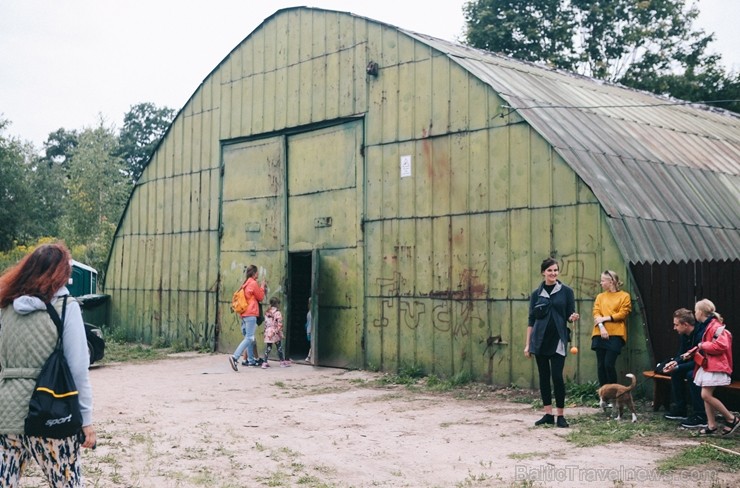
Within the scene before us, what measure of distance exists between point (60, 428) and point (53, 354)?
0.38 meters

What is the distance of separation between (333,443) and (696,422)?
150 inches

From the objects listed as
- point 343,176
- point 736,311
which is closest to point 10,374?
point 736,311

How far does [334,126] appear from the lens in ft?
48.1

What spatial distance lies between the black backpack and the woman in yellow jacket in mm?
7093

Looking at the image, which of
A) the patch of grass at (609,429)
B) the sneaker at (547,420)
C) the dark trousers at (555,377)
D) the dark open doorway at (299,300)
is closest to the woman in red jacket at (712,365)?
the patch of grass at (609,429)

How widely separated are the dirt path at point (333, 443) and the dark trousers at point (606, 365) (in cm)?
50

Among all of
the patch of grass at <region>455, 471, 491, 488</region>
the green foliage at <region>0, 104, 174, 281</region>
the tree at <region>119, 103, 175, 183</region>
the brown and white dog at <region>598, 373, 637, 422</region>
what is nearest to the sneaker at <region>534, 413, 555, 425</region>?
the brown and white dog at <region>598, 373, 637, 422</region>

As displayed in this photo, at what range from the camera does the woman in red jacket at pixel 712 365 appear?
7.91 m

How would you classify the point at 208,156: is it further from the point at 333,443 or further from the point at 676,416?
the point at 676,416

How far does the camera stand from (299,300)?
16016mm

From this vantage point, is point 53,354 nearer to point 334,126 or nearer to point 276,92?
point 334,126

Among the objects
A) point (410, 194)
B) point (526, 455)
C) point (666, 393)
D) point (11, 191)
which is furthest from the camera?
point (11, 191)

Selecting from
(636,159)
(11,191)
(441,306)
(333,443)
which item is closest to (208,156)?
(441,306)

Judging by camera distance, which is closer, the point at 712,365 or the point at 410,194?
the point at 712,365
